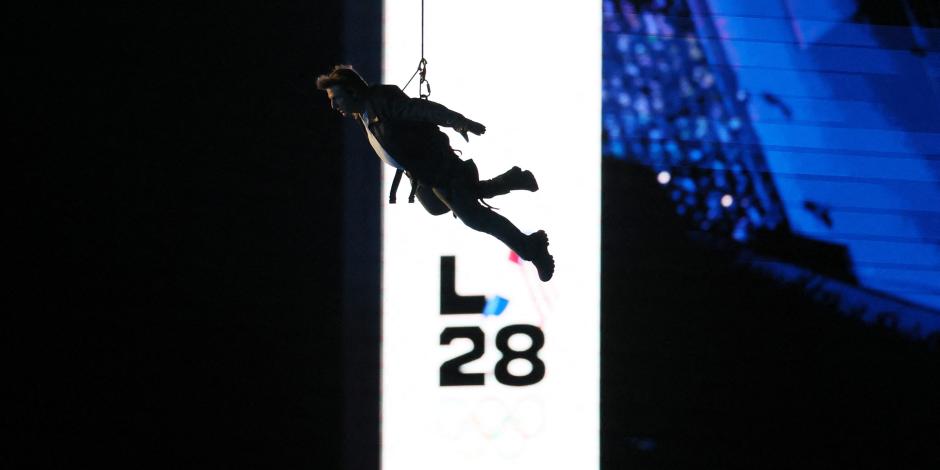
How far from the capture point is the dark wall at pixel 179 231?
4.07m

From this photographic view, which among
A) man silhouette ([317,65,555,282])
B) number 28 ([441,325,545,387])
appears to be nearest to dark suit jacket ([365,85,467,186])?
man silhouette ([317,65,555,282])

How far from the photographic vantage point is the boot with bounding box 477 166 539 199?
109 inches

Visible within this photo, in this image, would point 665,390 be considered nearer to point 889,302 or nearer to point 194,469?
point 889,302

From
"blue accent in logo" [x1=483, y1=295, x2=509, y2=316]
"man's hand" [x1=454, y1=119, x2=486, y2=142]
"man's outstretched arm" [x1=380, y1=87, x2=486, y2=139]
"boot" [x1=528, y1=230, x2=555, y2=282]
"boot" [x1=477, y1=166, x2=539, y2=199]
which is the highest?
"man's outstretched arm" [x1=380, y1=87, x2=486, y2=139]

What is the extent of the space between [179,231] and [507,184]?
1831mm

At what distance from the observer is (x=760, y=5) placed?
4.13 m

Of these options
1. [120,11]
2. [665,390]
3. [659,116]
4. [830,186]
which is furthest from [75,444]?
[830,186]

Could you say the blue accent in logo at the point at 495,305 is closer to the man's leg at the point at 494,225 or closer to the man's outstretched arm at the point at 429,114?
the man's leg at the point at 494,225

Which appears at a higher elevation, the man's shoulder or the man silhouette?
the man's shoulder

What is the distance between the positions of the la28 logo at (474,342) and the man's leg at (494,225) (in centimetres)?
113

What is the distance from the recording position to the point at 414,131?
2.68m

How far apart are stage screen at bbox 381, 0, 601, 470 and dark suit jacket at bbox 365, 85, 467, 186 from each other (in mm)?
1210

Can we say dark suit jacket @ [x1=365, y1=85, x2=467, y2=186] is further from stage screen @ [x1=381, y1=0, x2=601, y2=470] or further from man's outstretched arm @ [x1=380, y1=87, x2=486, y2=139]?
stage screen @ [x1=381, y1=0, x2=601, y2=470]

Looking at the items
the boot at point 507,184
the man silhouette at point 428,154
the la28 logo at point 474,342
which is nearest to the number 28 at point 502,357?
the la28 logo at point 474,342
